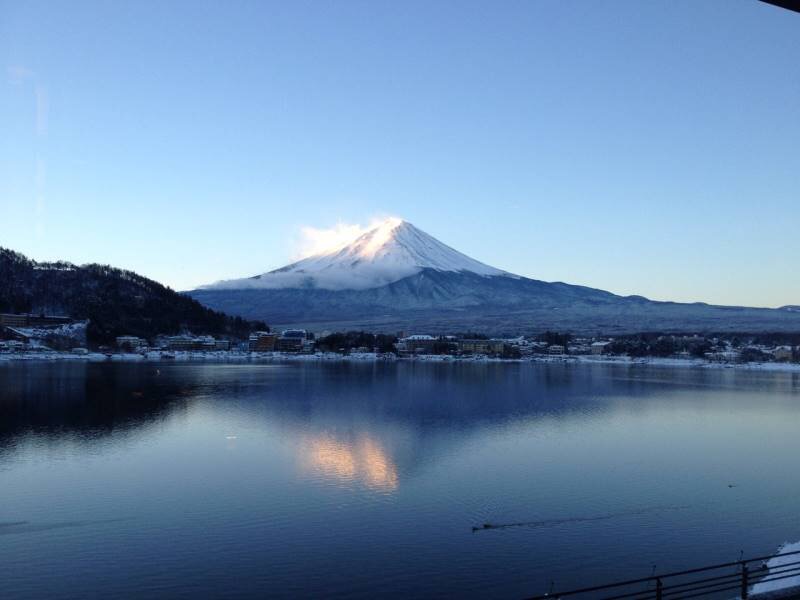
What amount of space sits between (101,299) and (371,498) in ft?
231

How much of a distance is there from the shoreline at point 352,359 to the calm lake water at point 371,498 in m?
37.9

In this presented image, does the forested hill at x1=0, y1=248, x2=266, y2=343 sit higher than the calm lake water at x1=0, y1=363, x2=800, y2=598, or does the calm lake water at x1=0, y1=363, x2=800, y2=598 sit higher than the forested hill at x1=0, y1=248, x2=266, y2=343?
the forested hill at x1=0, y1=248, x2=266, y2=343

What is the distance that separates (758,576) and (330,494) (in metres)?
5.79

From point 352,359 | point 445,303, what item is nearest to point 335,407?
point 352,359

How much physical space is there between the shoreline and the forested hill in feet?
29.6

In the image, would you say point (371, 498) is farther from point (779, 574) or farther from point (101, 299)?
point (101, 299)

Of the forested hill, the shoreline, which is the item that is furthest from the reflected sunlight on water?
the forested hill

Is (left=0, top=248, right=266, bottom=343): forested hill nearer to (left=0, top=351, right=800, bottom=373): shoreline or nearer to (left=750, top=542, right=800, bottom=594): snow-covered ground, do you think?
(left=0, top=351, right=800, bottom=373): shoreline

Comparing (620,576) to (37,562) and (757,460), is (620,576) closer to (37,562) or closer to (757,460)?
(37,562)

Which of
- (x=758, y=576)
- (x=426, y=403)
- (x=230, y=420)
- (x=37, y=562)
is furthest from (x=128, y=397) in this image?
(x=758, y=576)

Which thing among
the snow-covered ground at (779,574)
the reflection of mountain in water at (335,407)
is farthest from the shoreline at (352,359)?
the snow-covered ground at (779,574)

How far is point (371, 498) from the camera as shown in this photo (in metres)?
10.1

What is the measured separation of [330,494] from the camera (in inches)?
404

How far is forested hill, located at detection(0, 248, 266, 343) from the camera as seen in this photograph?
6931cm
